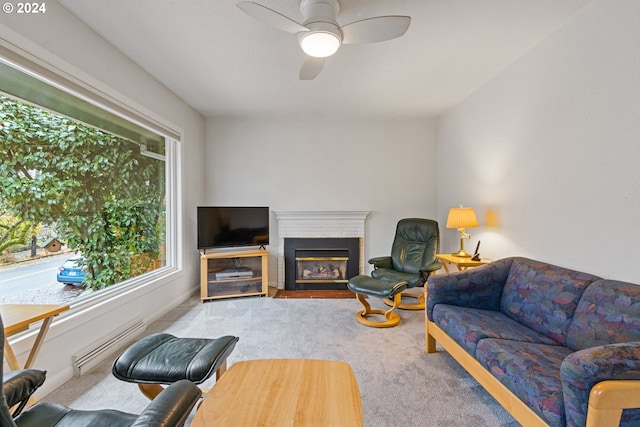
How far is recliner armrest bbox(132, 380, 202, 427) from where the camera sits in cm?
82

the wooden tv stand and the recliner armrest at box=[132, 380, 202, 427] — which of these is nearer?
the recliner armrest at box=[132, 380, 202, 427]

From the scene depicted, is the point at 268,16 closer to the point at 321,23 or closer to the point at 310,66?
the point at 321,23

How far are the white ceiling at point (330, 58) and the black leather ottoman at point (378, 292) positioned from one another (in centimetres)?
216

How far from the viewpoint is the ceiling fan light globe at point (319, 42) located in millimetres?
1745

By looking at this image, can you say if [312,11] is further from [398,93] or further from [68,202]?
[68,202]

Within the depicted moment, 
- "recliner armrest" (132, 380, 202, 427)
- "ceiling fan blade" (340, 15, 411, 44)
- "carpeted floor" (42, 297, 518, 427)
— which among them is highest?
"ceiling fan blade" (340, 15, 411, 44)

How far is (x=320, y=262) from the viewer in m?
4.31

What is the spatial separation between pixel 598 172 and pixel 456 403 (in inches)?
68.7

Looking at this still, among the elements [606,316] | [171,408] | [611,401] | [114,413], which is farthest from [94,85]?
[606,316]

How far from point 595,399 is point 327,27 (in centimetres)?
219

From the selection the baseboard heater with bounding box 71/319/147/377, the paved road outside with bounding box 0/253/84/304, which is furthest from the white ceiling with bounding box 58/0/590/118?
the baseboard heater with bounding box 71/319/147/377

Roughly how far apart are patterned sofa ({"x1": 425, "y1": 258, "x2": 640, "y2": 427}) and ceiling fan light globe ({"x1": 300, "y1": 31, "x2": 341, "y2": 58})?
1906 mm

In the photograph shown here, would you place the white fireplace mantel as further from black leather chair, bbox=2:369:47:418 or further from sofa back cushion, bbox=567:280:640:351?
black leather chair, bbox=2:369:47:418

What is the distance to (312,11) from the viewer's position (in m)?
1.80
